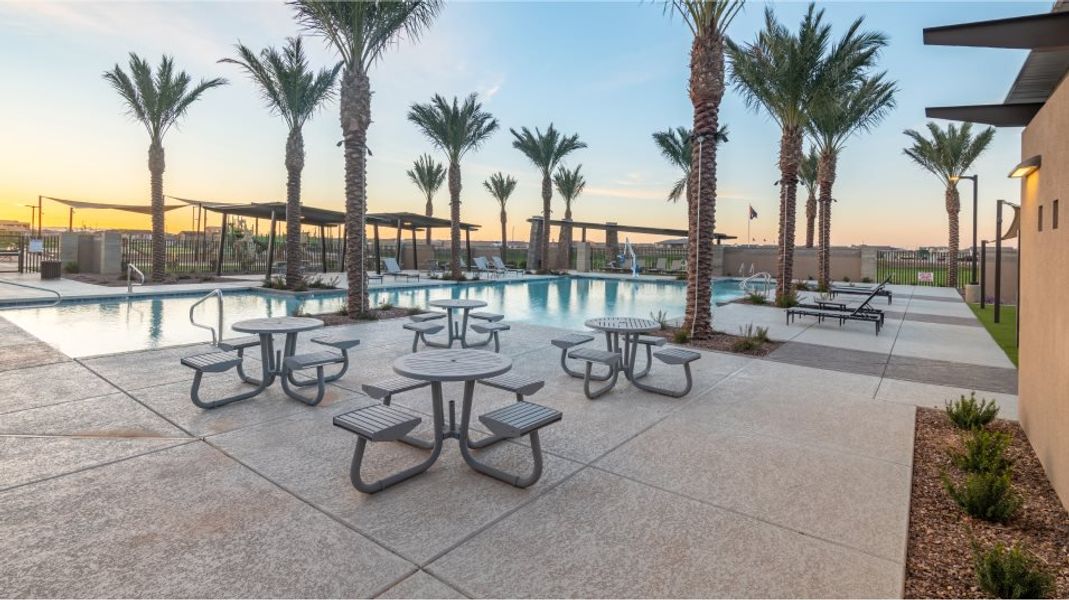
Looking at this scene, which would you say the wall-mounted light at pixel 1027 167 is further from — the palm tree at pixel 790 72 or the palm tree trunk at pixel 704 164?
the palm tree at pixel 790 72

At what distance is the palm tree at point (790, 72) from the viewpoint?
11938 millimetres

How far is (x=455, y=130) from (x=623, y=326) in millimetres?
17281

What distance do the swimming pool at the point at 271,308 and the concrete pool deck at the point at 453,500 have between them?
3288 mm

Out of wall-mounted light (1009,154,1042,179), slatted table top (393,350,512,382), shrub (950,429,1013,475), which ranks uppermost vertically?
wall-mounted light (1009,154,1042,179)

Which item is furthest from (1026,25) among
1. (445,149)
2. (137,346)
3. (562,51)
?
(445,149)

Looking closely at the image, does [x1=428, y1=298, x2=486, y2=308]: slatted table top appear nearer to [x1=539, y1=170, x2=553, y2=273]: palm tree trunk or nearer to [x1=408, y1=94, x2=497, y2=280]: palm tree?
[x1=408, y1=94, x2=497, y2=280]: palm tree

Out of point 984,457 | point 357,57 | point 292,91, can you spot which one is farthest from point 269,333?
point 292,91

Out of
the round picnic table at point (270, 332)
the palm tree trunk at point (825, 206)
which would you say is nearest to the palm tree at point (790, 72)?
the palm tree trunk at point (825, 206)

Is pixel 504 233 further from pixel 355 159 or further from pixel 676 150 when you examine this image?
pixel 355 159

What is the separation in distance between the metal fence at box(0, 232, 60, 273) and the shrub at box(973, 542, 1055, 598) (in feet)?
90.7

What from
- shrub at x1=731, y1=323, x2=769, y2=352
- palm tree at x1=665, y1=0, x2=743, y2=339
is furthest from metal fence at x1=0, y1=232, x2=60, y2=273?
shrub at x1=731, y1=323, x2=769, y2=352

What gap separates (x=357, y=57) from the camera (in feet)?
34.6

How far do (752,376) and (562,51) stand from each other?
13057mm

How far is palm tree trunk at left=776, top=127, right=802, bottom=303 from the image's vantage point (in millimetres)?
13484
